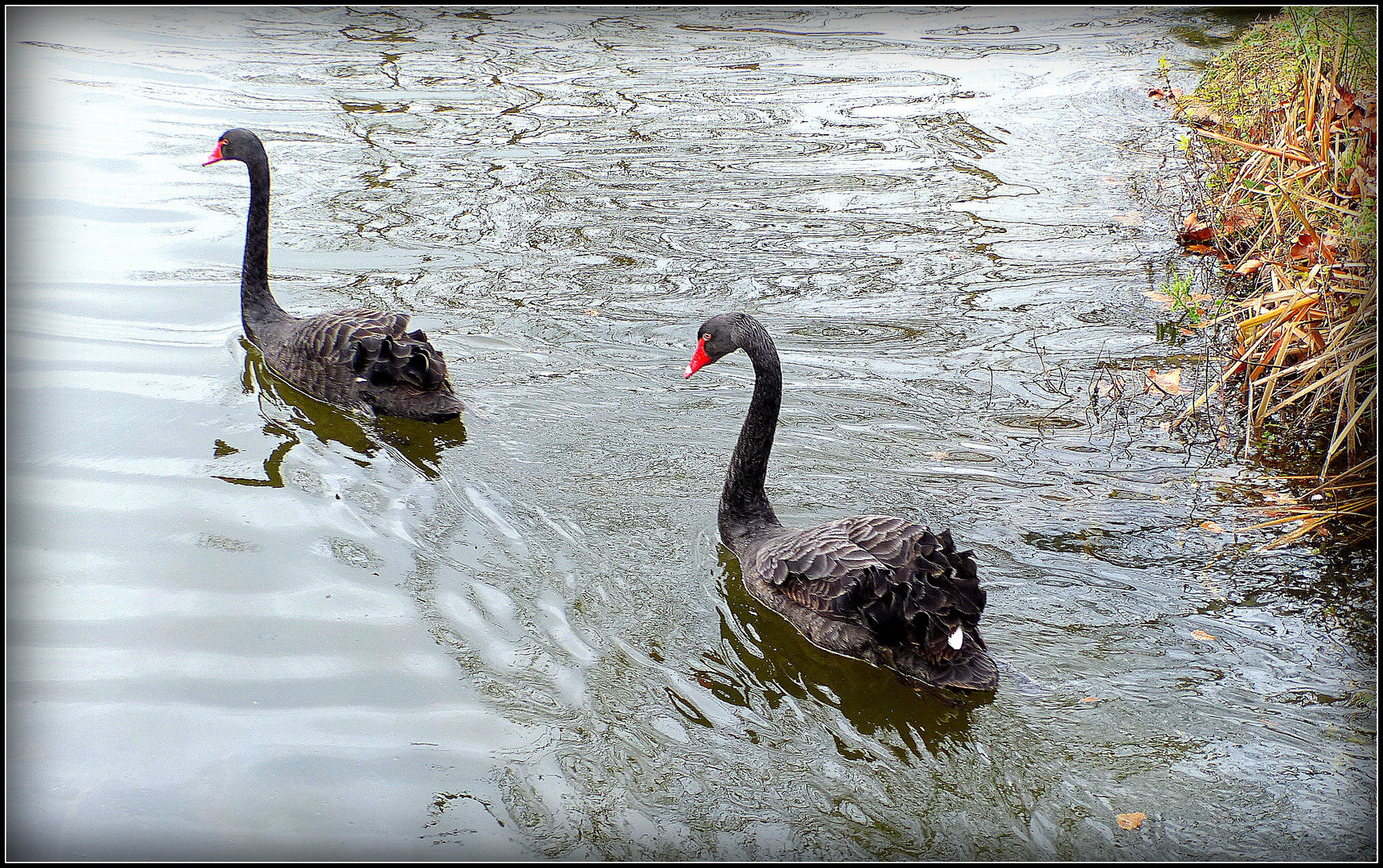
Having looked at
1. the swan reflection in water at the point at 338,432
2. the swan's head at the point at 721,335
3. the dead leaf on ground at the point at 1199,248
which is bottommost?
the swan reflection in water at the point at 338,432

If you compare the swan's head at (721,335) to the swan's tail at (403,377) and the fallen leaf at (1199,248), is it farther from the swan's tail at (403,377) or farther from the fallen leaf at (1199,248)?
the fallen leaf at (1199,248)

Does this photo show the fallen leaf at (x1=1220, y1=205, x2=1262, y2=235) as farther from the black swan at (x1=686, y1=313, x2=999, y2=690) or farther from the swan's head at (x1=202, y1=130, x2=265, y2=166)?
the swan's head at (x1=202, y1=130, x2=265, y2=166)

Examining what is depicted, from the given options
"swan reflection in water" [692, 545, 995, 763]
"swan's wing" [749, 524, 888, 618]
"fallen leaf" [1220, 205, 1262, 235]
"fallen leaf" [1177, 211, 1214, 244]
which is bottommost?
"swan reflection in water" [692, 545, 995, 763]

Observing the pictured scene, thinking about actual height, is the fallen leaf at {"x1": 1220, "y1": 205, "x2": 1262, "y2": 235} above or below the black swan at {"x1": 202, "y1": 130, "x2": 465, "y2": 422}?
above

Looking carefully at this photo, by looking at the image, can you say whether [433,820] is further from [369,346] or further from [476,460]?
[369,346]

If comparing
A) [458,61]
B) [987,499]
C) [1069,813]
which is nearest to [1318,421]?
[987,499]

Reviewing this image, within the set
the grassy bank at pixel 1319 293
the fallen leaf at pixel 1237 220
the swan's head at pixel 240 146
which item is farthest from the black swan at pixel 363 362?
the fallen leaf at pixel 1237 220

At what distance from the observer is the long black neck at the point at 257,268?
19.6 feet

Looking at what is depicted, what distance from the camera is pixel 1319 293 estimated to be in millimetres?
4547

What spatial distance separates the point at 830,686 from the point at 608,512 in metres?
1.41

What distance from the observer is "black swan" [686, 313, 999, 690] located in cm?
355

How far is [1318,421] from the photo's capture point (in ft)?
16.8

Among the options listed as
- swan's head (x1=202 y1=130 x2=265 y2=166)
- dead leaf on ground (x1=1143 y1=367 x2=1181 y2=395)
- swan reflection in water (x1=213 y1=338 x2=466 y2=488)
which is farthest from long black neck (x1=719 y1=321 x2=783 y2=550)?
swan's head (x1=202 y1=130 x2=265 y2=166)

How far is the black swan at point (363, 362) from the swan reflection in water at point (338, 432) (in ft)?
0.27
